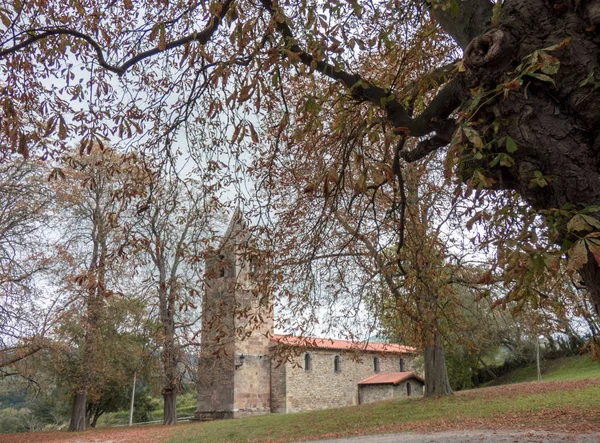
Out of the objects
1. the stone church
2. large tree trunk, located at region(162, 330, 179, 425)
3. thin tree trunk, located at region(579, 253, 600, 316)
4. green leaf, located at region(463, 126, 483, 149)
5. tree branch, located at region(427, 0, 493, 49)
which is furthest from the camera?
the stone church

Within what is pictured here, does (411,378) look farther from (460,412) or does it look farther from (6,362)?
(6,362)

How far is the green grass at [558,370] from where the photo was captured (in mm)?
24256

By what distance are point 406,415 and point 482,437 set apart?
5025 millimetres

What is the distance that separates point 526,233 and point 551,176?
0.61 meters

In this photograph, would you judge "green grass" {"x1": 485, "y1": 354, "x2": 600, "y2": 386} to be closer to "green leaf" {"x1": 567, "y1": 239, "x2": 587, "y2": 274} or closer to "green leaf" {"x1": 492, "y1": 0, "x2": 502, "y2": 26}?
"green leaf" {"x1": 492, "y1": 0, "x2": 502, "y2": 26}

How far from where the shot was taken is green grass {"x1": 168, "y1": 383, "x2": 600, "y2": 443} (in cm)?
1153

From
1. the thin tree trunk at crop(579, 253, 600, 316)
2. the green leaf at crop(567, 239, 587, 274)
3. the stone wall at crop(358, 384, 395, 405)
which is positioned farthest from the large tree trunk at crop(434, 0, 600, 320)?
the stone wall at crop(358, 384, 395, 405)

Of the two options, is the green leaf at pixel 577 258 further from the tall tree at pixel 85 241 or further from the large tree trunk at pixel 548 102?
the tall tree at pixel 85 241

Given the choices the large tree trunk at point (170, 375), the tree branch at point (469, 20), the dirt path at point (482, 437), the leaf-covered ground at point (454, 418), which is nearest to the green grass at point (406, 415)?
the leaf-covered ground at point (454, 418)

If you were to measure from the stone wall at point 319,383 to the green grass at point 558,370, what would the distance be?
28.3 feet

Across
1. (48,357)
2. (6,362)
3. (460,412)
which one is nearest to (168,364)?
(48,357)

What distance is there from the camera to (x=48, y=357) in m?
16.9

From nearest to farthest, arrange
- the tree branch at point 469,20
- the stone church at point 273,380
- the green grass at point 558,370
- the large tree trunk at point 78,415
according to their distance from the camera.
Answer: the tree branch at point 469,20 < the large tree trunk at point 78,415 < the green grass at point 558,370 < the stone church at point 273,380

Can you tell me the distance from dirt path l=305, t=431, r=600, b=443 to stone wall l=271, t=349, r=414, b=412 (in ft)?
53.7
